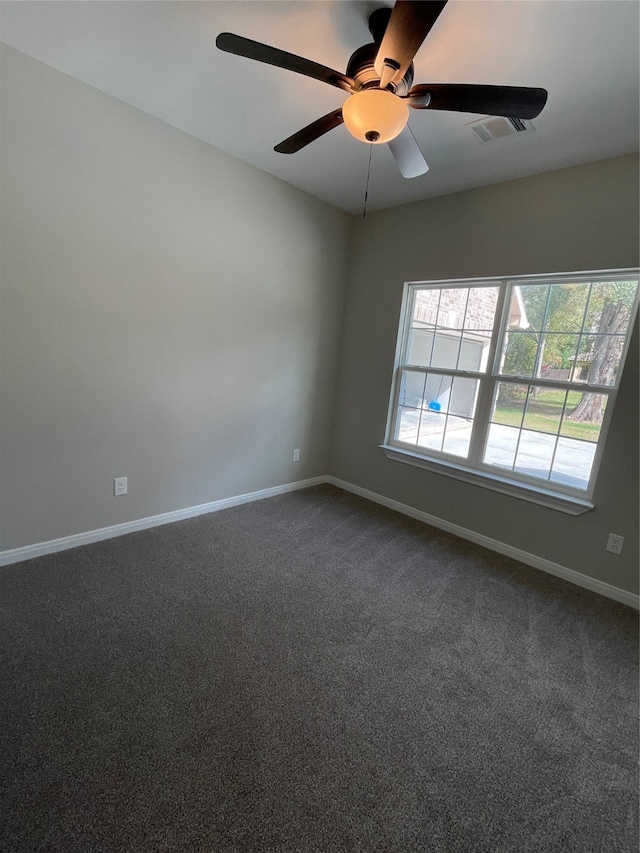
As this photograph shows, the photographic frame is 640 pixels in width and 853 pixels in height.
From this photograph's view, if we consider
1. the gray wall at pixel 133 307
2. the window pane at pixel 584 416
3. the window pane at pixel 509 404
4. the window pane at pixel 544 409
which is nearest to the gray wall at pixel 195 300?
the gray wall at pixel 133 307

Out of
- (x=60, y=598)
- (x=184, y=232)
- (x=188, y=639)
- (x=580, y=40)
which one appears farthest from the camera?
(x=184, y=232)

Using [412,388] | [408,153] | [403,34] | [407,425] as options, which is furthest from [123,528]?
[403,34]

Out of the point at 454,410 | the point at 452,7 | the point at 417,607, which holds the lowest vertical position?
the point at 417,607

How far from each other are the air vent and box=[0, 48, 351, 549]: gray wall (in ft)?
5.00

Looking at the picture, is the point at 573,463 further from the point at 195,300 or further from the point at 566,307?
the point at 195,300

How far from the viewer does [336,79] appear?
140cm

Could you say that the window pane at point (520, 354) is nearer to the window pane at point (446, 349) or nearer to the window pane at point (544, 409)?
the window pane at point (544, 409)

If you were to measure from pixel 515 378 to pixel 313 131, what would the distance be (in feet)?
6.82

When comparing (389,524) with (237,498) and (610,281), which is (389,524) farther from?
(610,281)

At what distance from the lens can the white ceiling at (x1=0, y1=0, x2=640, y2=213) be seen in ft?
4.89

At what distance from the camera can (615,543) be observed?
7.84ft

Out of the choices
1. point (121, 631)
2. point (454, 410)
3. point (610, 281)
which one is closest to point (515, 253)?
point (610, 281)

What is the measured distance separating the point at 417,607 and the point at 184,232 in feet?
9.24

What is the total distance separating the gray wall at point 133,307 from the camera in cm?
203
